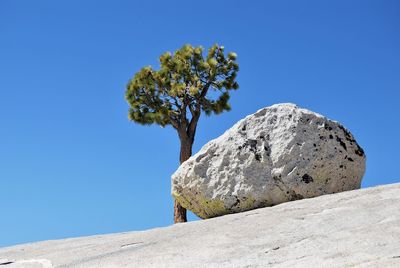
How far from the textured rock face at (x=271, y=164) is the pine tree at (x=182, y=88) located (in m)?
10.6

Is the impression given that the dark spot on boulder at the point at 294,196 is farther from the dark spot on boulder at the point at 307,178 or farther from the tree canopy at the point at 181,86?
the tree canopy at the point at 181,86

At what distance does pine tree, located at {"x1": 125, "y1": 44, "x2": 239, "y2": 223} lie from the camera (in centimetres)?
2295

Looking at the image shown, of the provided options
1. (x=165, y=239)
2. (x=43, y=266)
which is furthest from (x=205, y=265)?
(x=43, y=266)

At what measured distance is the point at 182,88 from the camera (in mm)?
22781

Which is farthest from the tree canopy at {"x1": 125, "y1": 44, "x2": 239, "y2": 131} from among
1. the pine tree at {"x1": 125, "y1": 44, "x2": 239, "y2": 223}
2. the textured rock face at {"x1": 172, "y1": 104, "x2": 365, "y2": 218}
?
the textured rock face at {"x1": 172, "y1": 104, "x2": 365, "y2": 218}

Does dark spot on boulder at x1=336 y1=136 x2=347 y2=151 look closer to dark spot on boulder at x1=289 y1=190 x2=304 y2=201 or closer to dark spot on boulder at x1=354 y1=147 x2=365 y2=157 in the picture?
dark spot on boulder at x1=354 y1=147 x2=365 y2=157

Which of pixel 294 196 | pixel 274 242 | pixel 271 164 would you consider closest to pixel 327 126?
pixel 271 164

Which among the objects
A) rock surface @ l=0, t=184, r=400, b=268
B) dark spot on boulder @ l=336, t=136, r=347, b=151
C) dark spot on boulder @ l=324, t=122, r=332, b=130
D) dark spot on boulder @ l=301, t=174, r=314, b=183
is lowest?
rock surface @ l=0, t=184, r=400, b=268

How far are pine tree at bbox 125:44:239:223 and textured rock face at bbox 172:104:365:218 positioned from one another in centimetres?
1062

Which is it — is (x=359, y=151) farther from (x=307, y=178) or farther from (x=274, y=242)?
(x=274, y=242)

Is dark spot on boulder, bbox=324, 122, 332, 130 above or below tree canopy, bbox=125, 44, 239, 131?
below

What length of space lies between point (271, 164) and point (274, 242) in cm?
401

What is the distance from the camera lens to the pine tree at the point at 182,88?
2295 centimetres

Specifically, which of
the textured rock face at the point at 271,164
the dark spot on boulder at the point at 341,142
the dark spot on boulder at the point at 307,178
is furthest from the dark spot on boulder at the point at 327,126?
the dark spot on boulder at the point at 307,178
